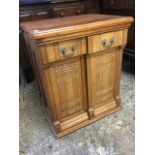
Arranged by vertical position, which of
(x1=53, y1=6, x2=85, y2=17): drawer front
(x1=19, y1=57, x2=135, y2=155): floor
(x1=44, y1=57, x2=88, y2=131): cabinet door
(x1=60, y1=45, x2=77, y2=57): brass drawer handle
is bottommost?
(x1=19, y1=57, x2=135, y2=155): floor

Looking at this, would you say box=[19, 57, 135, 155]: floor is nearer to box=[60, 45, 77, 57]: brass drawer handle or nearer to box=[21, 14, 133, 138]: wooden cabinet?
box=[21, 14, 133, 138]: wooden cabinet

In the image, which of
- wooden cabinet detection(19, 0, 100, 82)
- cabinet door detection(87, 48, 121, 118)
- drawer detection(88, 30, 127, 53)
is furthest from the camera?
wooden cabinet detection(19, 0, 100, 82)

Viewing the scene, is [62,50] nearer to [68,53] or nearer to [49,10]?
[68,53]

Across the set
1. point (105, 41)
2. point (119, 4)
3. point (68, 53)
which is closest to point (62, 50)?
point (68, 53)

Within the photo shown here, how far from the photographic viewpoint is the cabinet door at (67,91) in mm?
944

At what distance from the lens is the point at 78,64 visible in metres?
0.99

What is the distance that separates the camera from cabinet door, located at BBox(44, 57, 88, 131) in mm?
944

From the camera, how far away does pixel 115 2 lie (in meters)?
1.60

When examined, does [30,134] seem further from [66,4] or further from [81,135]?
[66,4]

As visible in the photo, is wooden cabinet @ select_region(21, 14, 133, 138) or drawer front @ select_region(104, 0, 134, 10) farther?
drawer front @ select_region(104, 0, 134, 10)

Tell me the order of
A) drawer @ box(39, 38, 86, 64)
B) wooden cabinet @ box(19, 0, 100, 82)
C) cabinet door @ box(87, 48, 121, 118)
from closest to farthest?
1. drawer @ box(39, 38, 86, 64)
2. cabinet door @ box(87, 48, 121, 118)
3. wooden cabinet @ box(19, 0, 100, 82)

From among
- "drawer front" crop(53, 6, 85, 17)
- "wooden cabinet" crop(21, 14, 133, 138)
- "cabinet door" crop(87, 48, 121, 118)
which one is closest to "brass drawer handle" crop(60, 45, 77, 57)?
"wooden cabinet" crop(21, 14, 133, 138)

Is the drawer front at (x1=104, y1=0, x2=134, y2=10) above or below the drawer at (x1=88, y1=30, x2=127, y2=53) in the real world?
above
